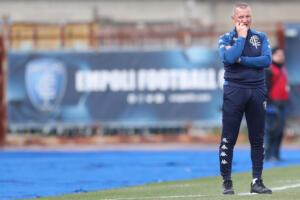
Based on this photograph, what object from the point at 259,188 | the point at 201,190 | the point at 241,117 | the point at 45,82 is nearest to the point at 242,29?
the point at 241,117

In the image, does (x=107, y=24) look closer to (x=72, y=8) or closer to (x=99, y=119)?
(x=72, y=8)

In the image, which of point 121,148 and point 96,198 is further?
point 121,148

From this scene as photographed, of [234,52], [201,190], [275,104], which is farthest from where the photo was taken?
[275,104]

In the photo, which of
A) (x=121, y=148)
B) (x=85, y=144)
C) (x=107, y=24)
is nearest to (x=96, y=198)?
(x=121, y=148)

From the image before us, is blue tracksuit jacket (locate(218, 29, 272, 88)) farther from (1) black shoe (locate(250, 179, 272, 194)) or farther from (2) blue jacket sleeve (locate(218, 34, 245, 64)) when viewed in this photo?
(1) black shoe (locate(250, 179, 272, 194))

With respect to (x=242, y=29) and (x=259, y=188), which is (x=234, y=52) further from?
(x=259, y=188)

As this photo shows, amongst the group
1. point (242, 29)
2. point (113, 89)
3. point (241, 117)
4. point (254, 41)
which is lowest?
point (113, 89)

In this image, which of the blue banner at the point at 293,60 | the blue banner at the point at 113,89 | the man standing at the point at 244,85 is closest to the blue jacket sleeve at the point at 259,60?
the man standing at the point at 244,85

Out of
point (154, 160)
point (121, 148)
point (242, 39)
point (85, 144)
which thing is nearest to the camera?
point (242, 39)

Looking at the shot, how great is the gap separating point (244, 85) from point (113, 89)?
44.4 ft

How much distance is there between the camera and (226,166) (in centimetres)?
899

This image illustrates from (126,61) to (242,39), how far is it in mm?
13652

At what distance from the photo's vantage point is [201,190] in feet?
33.8

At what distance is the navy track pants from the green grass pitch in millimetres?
381
